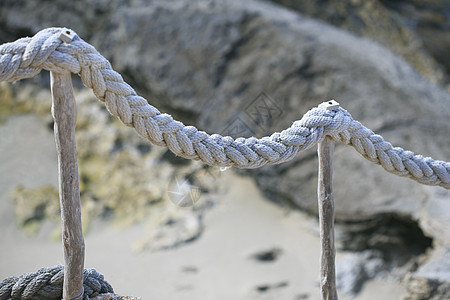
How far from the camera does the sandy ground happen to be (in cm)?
301

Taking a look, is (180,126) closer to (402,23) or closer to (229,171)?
(229,171)

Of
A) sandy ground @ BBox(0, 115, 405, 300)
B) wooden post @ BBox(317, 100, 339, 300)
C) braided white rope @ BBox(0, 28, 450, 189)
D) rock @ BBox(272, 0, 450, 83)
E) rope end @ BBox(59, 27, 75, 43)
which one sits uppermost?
rock @ BBox(272, 0, 450, 83)

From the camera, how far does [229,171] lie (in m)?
3.83

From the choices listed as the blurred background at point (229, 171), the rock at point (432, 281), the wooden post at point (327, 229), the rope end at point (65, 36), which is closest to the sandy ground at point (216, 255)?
the blurred background at point (229, 171)

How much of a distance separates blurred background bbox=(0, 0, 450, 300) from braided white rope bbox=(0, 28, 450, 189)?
1.16 metres

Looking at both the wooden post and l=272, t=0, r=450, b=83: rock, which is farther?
l=272, t=0, r=450, b=83: rock

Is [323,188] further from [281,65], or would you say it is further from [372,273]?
[281,65]

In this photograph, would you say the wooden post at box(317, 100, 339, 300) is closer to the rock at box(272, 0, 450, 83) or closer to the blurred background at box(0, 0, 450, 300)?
the blurred background at box(0, 0, 450, 300)

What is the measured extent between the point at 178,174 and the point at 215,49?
2.87 ft

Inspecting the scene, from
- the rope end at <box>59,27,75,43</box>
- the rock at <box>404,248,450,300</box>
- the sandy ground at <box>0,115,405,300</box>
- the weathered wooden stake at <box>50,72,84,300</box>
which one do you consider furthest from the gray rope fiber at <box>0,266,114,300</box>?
the sandy ground at <box>0,115,405,300</box>

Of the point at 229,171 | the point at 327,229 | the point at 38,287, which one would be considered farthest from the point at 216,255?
the point at 38,287

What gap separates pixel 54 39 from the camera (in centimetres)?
123

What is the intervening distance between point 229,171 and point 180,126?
8.10 ft

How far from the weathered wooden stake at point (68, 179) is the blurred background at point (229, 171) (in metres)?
1.64
